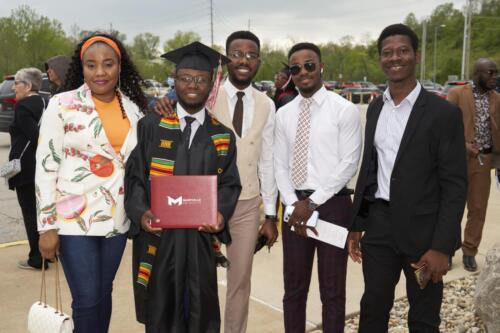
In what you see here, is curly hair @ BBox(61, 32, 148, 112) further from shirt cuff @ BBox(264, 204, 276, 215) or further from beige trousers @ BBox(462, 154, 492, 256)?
beige trousers @ BBox(462, 154, 492, 256)

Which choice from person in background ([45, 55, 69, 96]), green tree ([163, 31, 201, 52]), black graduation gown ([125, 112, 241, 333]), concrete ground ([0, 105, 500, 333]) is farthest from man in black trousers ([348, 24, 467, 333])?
green tree ([163, 31, 201, 52])

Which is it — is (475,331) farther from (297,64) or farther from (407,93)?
(297,64)

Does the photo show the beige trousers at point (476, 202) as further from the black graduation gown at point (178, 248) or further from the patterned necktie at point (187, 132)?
the patterned necktie at point (187, 132)

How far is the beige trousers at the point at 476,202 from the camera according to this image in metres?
5.25

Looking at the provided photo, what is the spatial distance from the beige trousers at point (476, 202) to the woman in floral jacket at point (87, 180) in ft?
12.1

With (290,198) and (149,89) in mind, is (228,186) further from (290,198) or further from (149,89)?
(149,89)

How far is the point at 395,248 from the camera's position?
2.99m

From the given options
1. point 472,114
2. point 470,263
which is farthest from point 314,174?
point 470,263

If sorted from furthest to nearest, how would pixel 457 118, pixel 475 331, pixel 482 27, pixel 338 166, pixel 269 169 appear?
1. pixel 482 27
2. pixel 475 331
3. pixel 269 169
4. pixel 338 166
5. pixel 457 118

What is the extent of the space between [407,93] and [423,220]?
737 mm

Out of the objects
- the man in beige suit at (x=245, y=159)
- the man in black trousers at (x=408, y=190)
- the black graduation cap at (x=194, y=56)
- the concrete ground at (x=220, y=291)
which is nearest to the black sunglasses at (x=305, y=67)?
the man in beige suit at (x=245, y=159)

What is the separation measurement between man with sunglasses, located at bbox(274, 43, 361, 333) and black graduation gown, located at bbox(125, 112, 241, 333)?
599 mm

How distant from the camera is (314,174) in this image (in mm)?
3357

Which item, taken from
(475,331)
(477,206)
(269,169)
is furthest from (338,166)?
(477,206)
